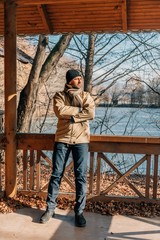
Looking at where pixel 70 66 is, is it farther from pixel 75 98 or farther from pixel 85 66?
pixel 75 98

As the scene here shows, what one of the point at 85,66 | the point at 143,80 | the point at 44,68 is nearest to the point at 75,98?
the point at 44,68

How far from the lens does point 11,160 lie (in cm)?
409

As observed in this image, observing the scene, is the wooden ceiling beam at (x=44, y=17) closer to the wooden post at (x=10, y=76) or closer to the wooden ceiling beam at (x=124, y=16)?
the wooden post at (x=10, y=76)

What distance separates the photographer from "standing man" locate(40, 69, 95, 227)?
3484 millimetres

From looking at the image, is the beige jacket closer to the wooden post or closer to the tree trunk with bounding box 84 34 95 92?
the wooden post

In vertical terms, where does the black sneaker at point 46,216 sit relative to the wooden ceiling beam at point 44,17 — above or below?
below

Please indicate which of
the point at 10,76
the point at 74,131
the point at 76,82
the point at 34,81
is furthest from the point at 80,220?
the point at 34,81

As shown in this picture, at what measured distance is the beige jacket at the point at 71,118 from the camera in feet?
11.4

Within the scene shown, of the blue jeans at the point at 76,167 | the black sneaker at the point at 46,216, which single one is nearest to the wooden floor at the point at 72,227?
Answer: the black sneaker at the point at 46,216

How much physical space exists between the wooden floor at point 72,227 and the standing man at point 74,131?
130 millimetres

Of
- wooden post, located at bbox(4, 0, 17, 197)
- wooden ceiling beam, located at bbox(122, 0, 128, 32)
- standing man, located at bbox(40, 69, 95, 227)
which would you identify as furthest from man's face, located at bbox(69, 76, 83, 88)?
wooden ceiling beam, located at bbox(122, 0, 128, 32)

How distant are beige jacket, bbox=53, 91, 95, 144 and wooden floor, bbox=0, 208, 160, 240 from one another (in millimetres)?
886

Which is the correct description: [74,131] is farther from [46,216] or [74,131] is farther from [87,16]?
[87,16]

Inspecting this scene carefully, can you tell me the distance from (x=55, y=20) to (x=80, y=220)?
8.78 ft
